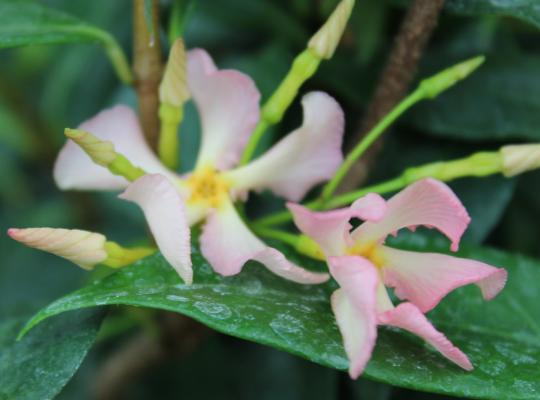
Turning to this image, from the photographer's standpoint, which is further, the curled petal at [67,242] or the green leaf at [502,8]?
the green leaf at [502,8]

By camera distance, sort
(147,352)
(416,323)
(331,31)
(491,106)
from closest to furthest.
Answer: (416,323), (331,31), (491,106), (147,352)

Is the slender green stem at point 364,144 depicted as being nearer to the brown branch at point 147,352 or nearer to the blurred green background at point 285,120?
the blurred green background at point 285,120

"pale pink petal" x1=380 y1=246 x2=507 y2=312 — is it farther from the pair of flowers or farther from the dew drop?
the dew drop

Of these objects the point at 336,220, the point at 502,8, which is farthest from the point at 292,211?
the point at 502,8

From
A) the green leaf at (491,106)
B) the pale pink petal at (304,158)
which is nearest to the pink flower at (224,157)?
the pale pink petal at (304,158)

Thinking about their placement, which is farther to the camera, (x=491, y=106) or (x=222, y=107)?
(x=491, y=106)

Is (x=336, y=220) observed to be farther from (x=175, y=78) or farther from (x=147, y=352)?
(x=147, y=352)

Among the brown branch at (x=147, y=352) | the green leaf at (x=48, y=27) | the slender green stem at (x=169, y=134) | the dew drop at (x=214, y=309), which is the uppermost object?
the green leaf at (x=48, y=27)

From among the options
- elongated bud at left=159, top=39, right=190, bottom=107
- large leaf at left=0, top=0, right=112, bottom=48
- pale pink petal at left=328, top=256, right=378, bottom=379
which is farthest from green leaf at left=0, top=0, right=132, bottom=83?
pale pink petal at left=328, top=256, right=378, bottom=379
